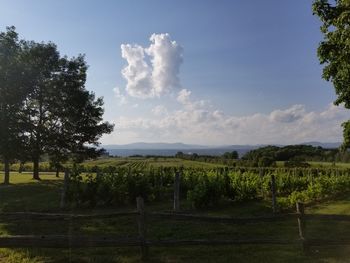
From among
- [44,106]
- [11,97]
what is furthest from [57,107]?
[11,97]

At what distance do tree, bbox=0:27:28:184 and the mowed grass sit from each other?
1050 centimetres

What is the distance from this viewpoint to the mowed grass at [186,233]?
10539 millimetres

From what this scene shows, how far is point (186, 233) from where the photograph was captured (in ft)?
43.7

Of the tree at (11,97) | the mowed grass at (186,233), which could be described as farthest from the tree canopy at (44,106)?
the mowed grass at (186,233)

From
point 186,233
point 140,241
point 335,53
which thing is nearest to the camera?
point 140,241

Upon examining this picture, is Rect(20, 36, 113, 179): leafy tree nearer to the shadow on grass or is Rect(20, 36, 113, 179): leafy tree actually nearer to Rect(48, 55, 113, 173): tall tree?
Rect(48, 55, 113, 173): tall tree

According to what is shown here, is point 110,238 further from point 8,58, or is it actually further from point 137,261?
point 8,58

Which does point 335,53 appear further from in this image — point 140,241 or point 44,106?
point 44,106

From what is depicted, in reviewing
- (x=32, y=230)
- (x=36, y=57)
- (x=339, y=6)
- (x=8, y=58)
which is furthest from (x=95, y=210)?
(x=36, y=57)

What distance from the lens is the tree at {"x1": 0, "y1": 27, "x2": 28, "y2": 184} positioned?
30678mm

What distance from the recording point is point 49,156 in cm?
3697

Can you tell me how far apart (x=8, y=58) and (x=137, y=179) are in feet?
57.1

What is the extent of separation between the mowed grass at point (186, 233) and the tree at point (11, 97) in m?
10.5

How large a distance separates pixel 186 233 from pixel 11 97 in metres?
22.4
